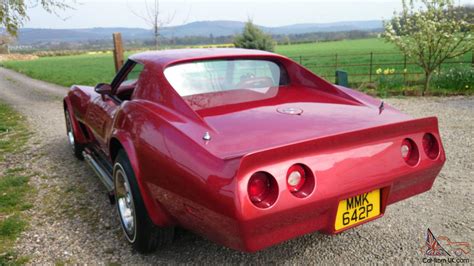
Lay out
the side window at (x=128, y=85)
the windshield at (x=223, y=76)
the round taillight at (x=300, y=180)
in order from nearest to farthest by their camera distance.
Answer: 1. the round taillight at (x=300, y=180)
2. the windshield at (x=223, y=76)
3. the side window at (x=128, y=85)

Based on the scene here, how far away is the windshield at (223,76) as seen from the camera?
281 cm

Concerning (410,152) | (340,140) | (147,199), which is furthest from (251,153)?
(410,152)

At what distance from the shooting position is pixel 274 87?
316cm

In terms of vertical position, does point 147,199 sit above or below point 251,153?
below

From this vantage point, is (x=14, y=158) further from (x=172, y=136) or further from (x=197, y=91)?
(x=172, y=136)

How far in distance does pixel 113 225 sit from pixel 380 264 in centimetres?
213

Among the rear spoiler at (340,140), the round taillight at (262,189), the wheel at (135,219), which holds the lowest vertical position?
the wheel at (135,219)

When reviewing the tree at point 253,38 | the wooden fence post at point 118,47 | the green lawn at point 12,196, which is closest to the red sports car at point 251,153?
the green lawn at point 12,196

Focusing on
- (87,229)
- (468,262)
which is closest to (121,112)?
(87,229)

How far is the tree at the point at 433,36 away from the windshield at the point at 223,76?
7.53m

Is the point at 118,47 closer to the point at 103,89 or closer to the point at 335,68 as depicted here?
the point at 103,89

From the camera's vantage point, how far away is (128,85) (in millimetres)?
3477

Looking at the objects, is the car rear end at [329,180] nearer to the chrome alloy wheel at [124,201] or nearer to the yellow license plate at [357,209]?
the yellow license plate at [357,209]

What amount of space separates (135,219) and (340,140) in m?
1.46
